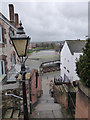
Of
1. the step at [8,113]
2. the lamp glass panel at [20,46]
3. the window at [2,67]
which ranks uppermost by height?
the lamp glass panel at [20,46]

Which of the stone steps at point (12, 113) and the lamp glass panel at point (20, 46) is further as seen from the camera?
the stone steps at point (12, 113)

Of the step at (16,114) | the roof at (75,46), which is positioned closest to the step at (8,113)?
the step at (16,114)

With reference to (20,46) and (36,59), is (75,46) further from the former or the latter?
(20,46)

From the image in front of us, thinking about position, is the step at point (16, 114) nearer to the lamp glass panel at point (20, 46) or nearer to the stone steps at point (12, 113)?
the stone steps at point (12, 113)

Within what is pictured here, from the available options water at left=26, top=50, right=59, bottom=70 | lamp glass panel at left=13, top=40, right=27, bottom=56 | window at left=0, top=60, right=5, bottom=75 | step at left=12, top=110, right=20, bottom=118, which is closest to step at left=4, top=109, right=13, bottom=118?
step at left=12, top=110, right=20, bottom=118

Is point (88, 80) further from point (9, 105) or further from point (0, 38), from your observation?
point (0, 38)

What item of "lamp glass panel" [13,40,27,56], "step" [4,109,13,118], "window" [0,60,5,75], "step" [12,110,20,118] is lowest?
"step" [12,110,20,118]

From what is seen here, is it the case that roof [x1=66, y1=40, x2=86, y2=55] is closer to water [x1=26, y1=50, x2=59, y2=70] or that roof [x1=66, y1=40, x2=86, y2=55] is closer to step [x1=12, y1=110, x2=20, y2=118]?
water [x1=26, y1=50, x2=59, y2=70]

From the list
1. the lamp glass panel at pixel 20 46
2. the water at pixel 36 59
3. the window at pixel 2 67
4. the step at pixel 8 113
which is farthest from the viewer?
the water at pixel 36 59

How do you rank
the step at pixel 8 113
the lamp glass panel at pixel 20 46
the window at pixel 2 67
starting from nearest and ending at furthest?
the lamp glass panel at pixel 20 46
the step at pixel 8 113
the window at pixel 2 67

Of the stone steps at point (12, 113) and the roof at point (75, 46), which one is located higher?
the roof at point (75, 46)

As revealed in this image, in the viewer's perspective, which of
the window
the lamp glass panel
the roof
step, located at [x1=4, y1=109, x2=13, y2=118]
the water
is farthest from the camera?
the roof

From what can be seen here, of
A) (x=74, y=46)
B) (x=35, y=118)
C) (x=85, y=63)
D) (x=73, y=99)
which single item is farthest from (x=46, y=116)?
(x=74, y=46)

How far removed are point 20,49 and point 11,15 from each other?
29.2ft
